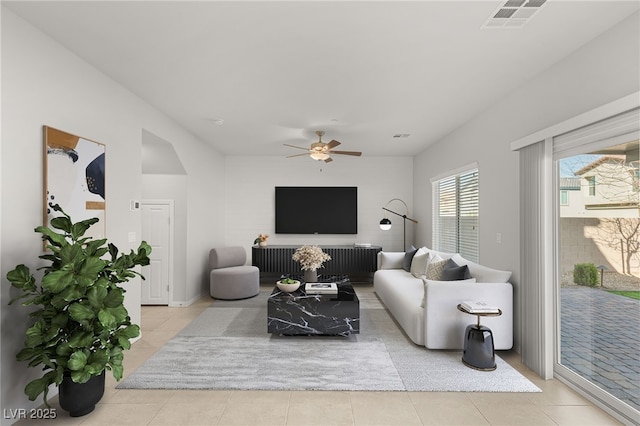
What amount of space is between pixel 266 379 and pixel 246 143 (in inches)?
163

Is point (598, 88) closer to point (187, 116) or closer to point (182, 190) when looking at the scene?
point (187, 116)

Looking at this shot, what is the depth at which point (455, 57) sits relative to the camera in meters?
2.76

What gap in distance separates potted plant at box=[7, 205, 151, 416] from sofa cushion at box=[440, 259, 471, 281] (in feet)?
10.6

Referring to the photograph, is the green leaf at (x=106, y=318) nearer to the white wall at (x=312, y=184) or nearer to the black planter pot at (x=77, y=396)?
the black planter pot at (x=77, y=396)

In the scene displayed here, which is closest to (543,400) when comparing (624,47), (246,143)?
(624,47)

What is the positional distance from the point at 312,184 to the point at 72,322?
5.23 metres

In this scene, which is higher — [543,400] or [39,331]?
[39,331]

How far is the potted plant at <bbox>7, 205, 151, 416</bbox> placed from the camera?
2146 millimetres

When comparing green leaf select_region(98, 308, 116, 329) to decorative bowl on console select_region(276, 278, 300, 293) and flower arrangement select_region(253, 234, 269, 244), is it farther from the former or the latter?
flower arrangement select_region(253, 234, 269, 244)

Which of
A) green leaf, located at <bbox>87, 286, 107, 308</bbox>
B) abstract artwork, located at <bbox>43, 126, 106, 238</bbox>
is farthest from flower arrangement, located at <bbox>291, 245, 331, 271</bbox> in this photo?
green leaf, located at <bbox>87, 286, 107, 308</bbox>

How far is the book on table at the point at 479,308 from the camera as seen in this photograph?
3.08 meters

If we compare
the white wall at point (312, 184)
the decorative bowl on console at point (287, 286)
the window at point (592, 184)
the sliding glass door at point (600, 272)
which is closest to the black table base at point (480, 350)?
the sliding glass door at point (600, 272)

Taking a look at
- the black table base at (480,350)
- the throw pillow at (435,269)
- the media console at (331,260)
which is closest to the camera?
the black table base at (480,350)

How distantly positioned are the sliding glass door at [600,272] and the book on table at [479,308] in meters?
0.51
